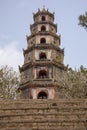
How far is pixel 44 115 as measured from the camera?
1151 cm

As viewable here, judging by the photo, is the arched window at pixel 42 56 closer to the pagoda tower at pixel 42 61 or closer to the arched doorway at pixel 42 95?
the pagoda tower at pixel 42 61

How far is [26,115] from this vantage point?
1139 cm

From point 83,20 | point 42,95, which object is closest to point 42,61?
point 42,95

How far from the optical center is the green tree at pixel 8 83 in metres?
23.0

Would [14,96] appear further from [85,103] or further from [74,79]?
[85,103]

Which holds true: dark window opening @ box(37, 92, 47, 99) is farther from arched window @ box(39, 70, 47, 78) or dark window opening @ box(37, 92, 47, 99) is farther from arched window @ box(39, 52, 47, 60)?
arched window @ box(39, 52, 47, 60)

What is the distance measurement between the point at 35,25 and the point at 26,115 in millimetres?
20519

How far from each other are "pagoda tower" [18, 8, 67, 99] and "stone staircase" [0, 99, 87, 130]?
12.8 m

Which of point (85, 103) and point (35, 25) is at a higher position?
point (35, 25)

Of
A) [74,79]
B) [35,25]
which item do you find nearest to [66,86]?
[74,79]

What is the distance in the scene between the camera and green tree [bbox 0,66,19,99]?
23016 mm

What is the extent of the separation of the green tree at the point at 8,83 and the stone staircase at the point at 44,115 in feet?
34.5

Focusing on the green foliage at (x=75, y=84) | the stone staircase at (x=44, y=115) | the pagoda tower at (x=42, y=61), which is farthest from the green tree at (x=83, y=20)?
the pagoda tower at (x=42, y=61)

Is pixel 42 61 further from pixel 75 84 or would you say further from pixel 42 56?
pixel 75 84
